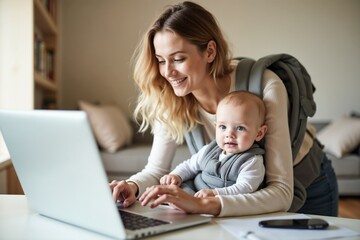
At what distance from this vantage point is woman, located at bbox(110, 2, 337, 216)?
117cm

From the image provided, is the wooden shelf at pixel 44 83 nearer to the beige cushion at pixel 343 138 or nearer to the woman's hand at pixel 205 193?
the woman's hand at pixel 205 193

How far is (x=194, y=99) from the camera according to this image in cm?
155

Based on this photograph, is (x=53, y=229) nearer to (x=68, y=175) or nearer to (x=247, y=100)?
(x=68, y=175)

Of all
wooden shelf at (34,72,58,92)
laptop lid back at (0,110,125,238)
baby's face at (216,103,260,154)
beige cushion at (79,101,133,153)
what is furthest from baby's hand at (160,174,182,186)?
beige cushion at (79,101,133,153)

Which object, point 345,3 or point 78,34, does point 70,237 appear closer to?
point 78,34

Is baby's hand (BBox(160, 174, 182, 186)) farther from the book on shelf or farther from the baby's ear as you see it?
the book on shelf

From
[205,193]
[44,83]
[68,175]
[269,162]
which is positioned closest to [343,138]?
[44,83]

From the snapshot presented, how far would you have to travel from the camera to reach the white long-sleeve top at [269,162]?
1017mm

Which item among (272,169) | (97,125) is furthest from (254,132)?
(97,125)

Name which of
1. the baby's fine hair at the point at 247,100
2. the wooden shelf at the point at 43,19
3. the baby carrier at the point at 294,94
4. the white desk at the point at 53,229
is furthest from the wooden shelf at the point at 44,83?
the white desk at the point at 53,229

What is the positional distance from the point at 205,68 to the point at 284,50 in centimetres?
314

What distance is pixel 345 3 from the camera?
4.37m

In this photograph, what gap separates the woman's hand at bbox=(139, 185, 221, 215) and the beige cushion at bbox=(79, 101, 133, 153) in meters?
2.51

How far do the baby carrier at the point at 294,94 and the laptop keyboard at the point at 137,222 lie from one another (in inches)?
23.2
